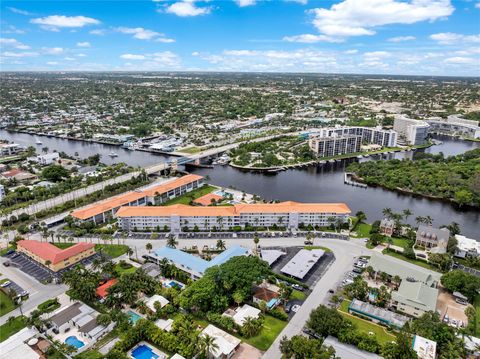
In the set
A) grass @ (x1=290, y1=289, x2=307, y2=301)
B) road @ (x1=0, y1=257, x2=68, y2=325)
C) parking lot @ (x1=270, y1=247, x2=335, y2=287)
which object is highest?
parking lot @ (x1=270, y1=247, x2=335, y2=287)

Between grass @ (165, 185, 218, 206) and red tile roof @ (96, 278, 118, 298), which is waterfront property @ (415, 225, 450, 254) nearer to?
grass @ (165, 185, 218, 206)

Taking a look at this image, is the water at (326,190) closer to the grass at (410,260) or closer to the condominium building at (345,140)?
the condominium building at (345,140)

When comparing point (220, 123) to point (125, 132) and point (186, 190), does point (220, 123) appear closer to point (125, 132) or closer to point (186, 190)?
point (125, 132)

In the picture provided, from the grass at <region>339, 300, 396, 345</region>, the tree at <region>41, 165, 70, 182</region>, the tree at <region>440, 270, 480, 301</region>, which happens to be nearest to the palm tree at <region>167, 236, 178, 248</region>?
the grass at <region>339, 300, 396, 345</region>

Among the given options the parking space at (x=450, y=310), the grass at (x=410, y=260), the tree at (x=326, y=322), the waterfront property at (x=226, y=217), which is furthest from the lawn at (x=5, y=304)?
the grass at (x=410, y=260)

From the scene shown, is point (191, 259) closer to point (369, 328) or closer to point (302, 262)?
point (302, 262)

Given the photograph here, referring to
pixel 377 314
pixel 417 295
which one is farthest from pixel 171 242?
pixel 417 295

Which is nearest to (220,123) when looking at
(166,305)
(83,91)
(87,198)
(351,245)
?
(87,198)
